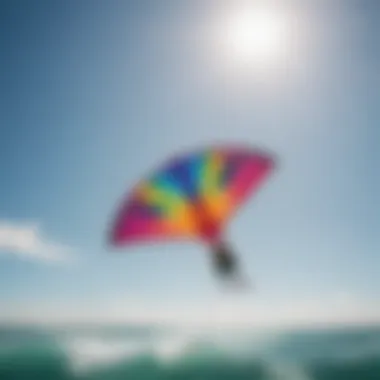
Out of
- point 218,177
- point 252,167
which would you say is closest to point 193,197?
point 218,177

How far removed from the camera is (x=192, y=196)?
Answer: 4.56 m

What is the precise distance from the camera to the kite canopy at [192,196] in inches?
168

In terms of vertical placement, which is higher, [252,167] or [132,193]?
[132,193]

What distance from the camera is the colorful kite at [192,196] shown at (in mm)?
4242

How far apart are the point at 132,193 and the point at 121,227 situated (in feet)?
1.53

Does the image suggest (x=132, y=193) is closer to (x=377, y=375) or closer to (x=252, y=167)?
(x=252, y=167)

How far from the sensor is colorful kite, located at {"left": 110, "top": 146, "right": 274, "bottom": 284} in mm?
4242

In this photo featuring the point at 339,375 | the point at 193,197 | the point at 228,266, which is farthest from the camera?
the point at 339,375

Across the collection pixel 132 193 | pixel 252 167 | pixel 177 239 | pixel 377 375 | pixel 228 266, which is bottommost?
pixel 377 375

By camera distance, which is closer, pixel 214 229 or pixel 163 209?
pixel 214 229

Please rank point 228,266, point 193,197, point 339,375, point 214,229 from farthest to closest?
point 339,375, point 193,197, point 214,229, point 228,266

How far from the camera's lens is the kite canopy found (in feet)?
14.0

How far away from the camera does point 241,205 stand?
434 cm

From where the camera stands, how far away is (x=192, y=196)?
4.56m
